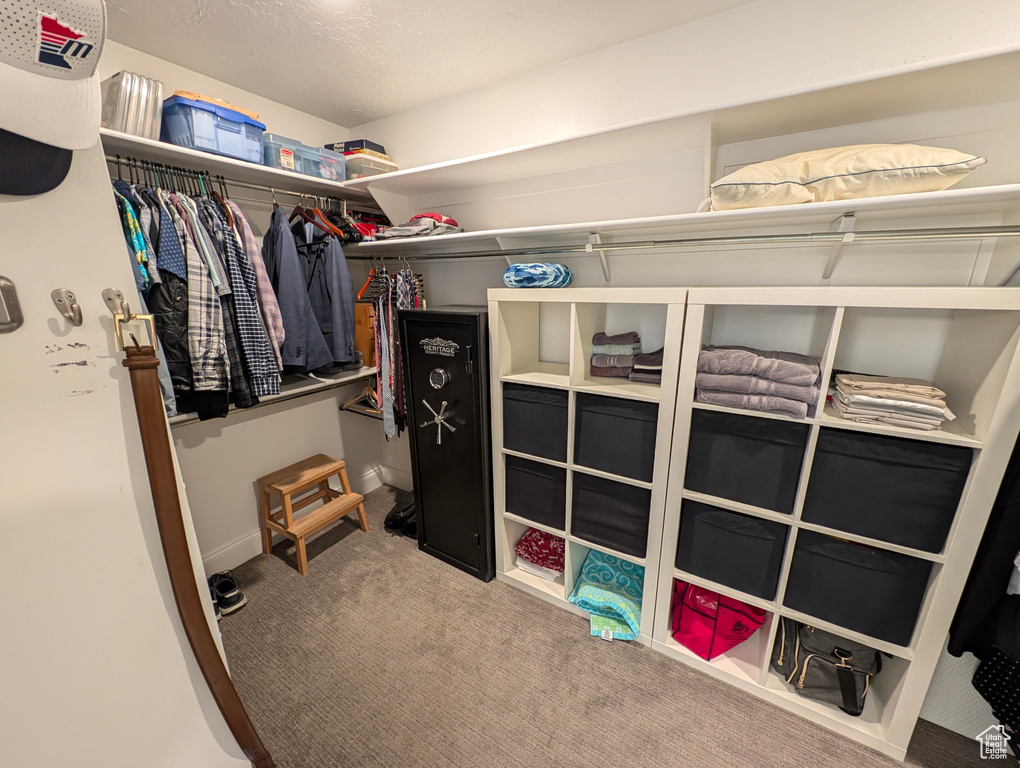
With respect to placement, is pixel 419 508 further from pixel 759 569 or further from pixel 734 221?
pixel 734 221

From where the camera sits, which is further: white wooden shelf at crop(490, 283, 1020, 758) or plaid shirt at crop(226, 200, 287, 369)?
plaid shirt at crop(226, 200, 287, 369)

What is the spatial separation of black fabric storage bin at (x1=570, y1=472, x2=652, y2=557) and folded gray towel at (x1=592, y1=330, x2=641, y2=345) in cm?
61

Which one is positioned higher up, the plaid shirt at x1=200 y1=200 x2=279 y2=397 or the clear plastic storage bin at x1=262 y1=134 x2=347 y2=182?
the clear plastic storage bin at x1=262 y1=134 x2=347 y2=182

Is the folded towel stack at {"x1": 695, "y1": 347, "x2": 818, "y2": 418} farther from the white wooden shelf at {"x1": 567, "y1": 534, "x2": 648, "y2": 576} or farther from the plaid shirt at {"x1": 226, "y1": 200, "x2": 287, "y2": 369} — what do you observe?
the plaid shirt at {"x1": 226, "y1": 200, "x2": 287, "y2": 369}

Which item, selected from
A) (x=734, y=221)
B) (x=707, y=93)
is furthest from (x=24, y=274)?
(x=707, y=93)

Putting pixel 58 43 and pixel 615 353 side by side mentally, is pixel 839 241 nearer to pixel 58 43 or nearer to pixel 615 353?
pixel 615 353

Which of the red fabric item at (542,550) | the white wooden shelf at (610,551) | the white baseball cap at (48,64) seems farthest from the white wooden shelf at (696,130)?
the red fabric item at (542,550)

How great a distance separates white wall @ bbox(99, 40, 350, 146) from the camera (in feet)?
5.12

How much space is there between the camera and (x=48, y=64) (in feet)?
1.74

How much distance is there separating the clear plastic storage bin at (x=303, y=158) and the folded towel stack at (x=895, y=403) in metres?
2.42

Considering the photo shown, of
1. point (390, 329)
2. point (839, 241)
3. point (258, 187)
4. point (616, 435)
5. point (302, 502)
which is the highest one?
point (258, 187)
